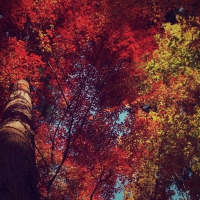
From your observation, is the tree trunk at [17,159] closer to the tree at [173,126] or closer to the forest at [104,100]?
the forest at [104,100]

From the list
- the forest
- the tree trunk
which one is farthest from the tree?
the tree trunk

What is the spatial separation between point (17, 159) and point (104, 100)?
1384cm

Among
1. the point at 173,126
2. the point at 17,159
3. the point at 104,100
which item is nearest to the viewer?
the point at 17,159

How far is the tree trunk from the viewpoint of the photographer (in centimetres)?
391

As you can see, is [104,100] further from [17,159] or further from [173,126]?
[17,159]

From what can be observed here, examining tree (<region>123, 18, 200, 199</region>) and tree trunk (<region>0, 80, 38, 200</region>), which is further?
tree (<region>123, 18, 200, 199</region>)

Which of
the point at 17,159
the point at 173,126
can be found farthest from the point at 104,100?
the point at 17,159

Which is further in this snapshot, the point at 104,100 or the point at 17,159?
the point at 104,100

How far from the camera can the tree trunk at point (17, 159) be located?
3.91 metres

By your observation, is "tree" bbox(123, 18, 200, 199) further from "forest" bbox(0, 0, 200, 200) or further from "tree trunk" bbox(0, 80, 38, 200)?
"tree trunk" bbox(0, 80, 38, 200)

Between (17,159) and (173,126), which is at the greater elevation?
(173,126)

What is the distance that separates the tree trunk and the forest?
0.02 meters

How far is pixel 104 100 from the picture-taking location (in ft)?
59.9

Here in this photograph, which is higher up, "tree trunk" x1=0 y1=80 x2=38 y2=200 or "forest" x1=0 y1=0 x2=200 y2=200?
"forest" x1=0 y1=0 x2=200 y2=200
